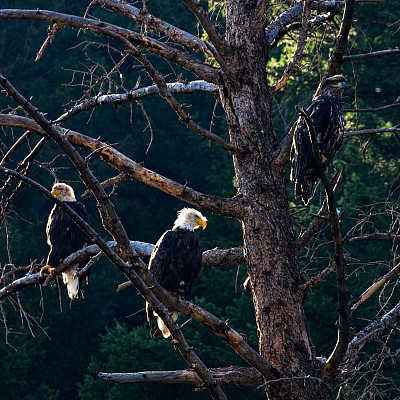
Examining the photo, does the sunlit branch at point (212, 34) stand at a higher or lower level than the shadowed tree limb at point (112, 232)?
higher

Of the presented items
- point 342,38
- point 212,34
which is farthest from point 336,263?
point 212,34

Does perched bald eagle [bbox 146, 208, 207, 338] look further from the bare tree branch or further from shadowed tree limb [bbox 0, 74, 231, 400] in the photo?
shadowed tree limb [bbox 0, 74, 231, 400]

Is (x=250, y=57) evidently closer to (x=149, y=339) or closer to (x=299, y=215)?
(x=299, y=215)

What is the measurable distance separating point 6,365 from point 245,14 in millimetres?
15488

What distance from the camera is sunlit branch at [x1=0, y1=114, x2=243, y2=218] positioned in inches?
197

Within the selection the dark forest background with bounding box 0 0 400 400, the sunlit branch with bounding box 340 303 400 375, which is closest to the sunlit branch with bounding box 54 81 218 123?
the sunlit branch with bounding box 340 303 400 375

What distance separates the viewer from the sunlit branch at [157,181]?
4.99 metres

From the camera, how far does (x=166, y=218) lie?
2509cm

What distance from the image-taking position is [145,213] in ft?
82.6

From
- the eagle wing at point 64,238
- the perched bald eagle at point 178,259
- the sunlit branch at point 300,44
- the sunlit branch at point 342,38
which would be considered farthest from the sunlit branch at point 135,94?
the eagle wing at point 64,238

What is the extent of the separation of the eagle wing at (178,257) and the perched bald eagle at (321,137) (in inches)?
50.6

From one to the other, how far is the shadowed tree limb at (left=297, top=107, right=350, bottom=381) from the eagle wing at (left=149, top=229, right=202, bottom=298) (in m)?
2.52

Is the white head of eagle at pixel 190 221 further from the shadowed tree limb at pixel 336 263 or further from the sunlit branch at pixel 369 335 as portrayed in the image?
the shadowed tree limb at pixel 336 263

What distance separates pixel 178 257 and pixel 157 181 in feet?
6.39
